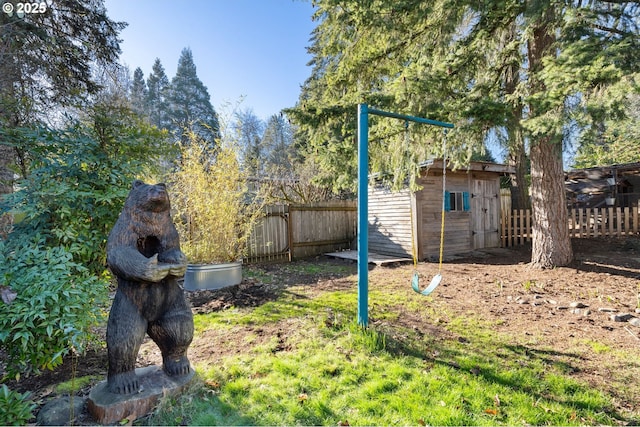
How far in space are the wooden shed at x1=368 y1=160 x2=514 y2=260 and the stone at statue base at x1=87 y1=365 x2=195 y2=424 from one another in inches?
243

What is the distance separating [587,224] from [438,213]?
451cm

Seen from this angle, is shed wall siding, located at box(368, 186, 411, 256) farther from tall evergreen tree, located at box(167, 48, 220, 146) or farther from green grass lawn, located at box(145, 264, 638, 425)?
tall evergreen tree, located at box(167, 48, 220, 146)

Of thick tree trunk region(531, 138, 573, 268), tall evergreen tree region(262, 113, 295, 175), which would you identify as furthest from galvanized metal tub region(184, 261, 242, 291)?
tall evergreen tree region(262, 113, 295, 175)

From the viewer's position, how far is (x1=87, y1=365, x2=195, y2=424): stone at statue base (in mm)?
1649

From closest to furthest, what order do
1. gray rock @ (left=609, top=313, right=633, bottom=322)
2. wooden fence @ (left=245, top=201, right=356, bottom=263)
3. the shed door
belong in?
1. gray rock @ (left=609, top=313, right=633, bottom=322)
2. wooden fence @ (left=245, top=201, right=356, bottom=263)
3. the shed door

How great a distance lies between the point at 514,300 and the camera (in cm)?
407

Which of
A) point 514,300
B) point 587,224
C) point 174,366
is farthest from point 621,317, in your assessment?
point 587,224

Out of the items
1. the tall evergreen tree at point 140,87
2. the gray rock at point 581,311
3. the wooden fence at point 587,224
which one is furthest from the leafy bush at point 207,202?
the tall evergreen tree at point 140,87

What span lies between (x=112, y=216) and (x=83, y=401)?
1.28 meters

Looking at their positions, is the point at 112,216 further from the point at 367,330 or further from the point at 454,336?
the point at 454,336

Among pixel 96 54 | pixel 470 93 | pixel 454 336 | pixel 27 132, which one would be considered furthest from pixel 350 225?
pixel 27 132

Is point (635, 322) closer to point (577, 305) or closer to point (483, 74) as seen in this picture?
point (577, 305)

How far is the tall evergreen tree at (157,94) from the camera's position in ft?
71.1

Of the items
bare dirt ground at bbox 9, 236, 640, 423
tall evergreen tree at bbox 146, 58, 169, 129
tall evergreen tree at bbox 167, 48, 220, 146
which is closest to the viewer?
bare dirt ground at bbox 9, 236, 640, 423
